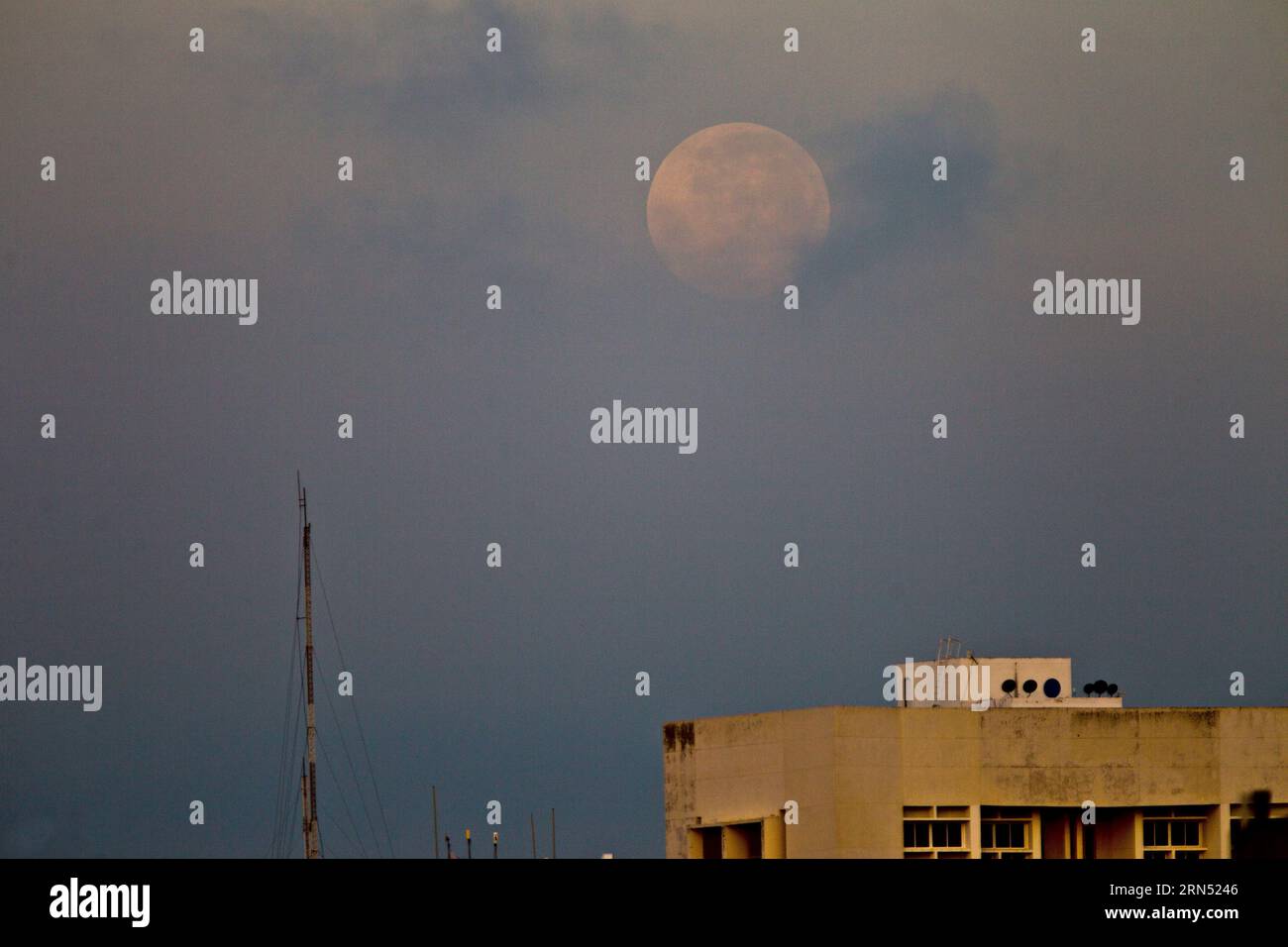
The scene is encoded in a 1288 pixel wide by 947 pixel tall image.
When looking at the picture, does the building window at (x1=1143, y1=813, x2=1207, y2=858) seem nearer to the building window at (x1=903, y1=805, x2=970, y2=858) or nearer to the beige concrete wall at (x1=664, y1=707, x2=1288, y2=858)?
the beige concrete wall at (x1=664, y1=707, x2=1288, y2=858)

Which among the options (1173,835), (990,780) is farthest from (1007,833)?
(1173,835)

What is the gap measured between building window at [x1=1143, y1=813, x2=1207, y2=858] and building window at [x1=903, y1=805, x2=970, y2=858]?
7.07m

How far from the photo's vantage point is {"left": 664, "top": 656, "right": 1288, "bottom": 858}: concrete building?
72000 mm

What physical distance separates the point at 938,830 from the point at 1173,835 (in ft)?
29.6

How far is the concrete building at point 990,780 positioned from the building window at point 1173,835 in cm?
5

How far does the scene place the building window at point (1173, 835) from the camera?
74438mm

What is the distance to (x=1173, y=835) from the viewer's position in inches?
2940
